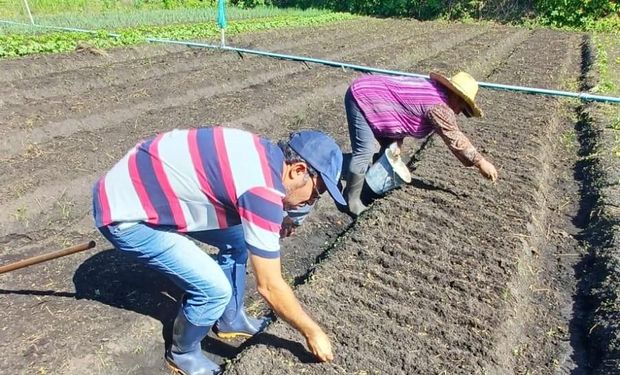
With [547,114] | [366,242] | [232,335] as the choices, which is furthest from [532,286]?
[547,114]

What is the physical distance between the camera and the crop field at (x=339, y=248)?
9.64ft

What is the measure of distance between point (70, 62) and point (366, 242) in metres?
6.84

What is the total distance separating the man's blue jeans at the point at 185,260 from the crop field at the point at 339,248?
0.35 metres

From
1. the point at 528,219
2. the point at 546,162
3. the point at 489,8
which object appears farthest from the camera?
the point at 489,8

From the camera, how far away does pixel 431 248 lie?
12.4 ft

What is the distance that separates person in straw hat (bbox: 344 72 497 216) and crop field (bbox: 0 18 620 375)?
1.44 feet

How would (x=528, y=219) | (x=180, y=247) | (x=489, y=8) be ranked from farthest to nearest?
(x=489, y=8) < (x=528, y=219) < (x=180, y=247)

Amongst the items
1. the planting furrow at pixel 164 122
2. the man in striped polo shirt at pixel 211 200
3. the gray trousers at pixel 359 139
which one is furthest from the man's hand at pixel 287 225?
the planting furrow at pixel 164 122

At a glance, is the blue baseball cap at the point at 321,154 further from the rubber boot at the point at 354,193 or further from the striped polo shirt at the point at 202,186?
the rubber boot at the point at 354,193

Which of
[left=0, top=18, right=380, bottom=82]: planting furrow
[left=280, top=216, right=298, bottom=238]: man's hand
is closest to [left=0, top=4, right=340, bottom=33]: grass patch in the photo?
[left=0, top=18, right=380, bottom=82]: planting furrow

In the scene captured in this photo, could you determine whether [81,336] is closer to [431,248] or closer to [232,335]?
[232,335]

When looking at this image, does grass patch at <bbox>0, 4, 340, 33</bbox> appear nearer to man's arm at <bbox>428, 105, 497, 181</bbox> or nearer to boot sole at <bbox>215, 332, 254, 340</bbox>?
man's arm at <bbox>428, 105, 497, 181</bbox>

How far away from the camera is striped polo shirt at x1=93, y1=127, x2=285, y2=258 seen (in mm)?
1992

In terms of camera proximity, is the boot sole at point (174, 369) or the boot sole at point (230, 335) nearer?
the boot sole at point (174, 369)
